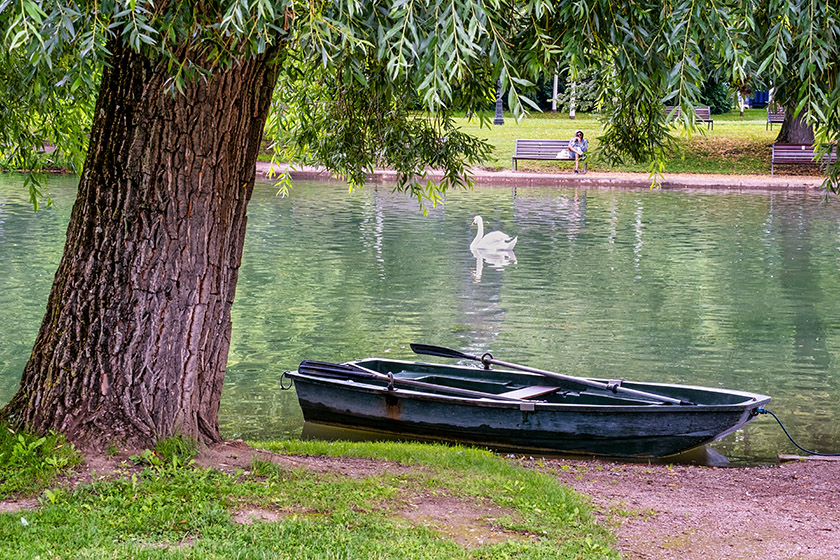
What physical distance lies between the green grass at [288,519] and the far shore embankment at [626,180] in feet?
79.8

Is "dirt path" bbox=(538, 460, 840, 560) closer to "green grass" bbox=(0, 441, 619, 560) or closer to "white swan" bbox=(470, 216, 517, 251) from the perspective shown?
"green grass" bbox=(0, 441, 619, 560)

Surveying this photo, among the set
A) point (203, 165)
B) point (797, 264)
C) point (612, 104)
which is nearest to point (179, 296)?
point (203, 165)

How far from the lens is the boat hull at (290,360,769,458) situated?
842 cm

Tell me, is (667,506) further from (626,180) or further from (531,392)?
(626,180)

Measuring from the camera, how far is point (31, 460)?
5.38 m

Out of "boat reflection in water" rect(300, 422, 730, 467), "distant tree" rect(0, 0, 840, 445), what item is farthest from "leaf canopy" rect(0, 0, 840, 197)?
"boat reflection in water" rect(300, 422, 730, 467)

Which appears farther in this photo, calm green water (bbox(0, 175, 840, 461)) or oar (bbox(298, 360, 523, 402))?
calm green water (bbox(0, 175, 840, 461))

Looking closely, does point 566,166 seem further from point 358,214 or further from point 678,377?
point 678,377

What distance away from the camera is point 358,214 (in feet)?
84.6

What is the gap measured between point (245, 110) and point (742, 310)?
11.2 m

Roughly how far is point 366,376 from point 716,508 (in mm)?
4002

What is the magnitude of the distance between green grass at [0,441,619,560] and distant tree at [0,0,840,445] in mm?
572

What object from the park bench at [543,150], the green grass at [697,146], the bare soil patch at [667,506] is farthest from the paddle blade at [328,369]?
the park bench at [543,150]

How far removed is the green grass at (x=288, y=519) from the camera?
182 inches
